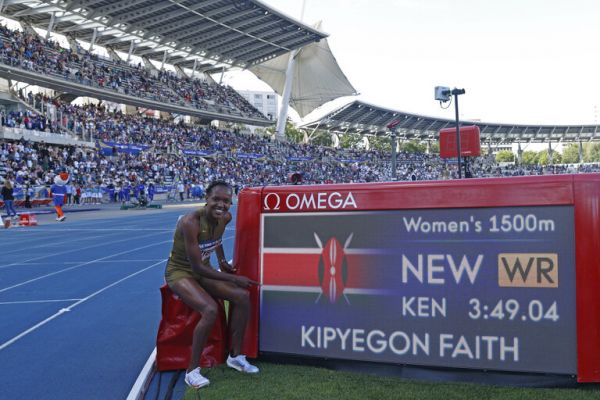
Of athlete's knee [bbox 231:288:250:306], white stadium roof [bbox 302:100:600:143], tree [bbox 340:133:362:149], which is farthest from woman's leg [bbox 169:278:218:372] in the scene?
tree [bbox 340:133:362:149]

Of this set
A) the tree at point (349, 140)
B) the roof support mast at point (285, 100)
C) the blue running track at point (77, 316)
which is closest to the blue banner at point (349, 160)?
the roof support mast at point (285, 100)

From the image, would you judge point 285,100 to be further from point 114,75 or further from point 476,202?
point 476,202

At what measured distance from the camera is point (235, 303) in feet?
12.1

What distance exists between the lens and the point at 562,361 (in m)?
3.08

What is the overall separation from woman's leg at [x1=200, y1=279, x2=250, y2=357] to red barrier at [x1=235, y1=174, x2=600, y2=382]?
0.43ft

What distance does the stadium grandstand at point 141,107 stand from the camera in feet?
91.2

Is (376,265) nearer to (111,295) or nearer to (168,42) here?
(111,295)

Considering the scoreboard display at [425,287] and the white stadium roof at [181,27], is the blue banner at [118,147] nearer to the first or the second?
the white stadium roof at [181,27]

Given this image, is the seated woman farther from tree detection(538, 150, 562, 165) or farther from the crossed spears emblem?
tree detection(538, 150, 562, 165)

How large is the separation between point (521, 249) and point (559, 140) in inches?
4127

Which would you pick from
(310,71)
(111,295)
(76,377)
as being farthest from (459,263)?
(310,71)

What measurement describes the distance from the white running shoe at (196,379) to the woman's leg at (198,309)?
36mm

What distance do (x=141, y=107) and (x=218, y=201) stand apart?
44486 mm

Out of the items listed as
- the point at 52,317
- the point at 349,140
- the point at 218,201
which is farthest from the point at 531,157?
the point at 218,201
